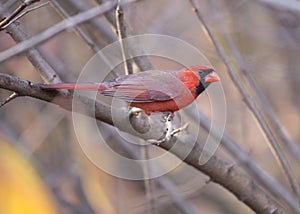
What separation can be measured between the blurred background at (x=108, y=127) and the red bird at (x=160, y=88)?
1.36 ft

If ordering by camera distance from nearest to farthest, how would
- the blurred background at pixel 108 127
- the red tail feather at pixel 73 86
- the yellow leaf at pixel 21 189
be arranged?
the red tail feather at pixel 73 86 → the yellow leaf at pixel 21 189 → the blurred background at pixel 108 127

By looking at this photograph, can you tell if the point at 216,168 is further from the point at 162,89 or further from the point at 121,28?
the point at 121,28

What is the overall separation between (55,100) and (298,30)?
7.42 ft

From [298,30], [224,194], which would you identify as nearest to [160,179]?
[298,30]

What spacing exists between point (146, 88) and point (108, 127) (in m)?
1.12

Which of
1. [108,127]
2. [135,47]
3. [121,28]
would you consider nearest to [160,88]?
[121,28]

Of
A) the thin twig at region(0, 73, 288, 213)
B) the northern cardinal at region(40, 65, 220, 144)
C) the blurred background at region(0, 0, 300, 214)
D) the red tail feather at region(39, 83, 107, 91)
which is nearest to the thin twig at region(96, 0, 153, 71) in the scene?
the blurred background at region(0, 0, 300, 214)

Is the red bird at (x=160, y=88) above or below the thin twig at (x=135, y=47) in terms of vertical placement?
below

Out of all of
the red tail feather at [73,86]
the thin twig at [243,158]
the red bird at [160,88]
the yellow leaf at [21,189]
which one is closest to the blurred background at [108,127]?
the yellow leaf at [21,189]

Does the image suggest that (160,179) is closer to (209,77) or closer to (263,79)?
(209,77)

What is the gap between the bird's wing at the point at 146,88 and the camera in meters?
2.09

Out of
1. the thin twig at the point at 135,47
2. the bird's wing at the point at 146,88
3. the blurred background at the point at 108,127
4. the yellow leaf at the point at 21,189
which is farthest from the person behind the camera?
the blurred background at the point at 108,127

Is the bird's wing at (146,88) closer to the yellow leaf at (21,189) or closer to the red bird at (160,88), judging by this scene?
the red bird at (160,88)

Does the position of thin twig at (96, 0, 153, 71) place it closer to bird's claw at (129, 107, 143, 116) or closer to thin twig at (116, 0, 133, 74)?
thin twig at (116, 0, 133, 74)
